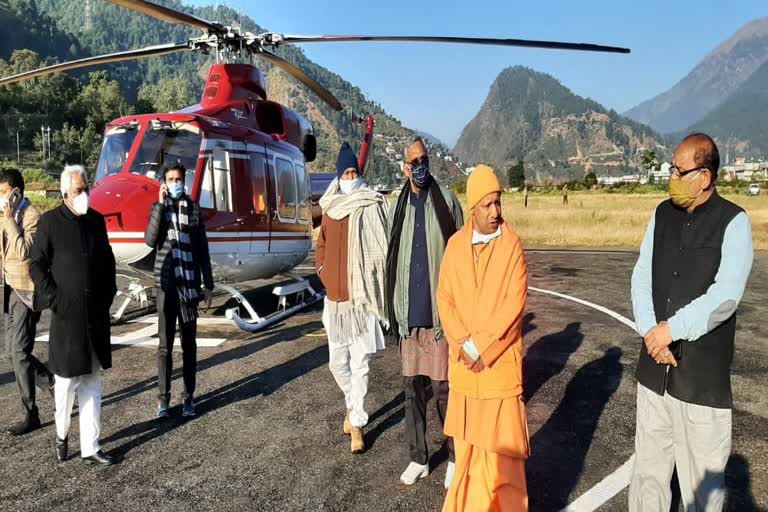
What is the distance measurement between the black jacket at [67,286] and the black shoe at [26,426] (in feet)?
3.57

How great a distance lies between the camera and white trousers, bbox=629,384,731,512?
2.51 m

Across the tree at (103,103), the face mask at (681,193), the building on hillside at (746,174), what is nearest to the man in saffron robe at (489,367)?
the face mask at (681,193)

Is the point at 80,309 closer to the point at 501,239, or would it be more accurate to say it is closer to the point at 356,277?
the point at 356,277

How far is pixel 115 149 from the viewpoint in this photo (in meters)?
7.26

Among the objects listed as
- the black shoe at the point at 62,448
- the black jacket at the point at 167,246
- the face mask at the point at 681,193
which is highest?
the face mask at the point at 681,193

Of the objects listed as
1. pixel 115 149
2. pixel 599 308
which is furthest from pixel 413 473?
pixel 599 308

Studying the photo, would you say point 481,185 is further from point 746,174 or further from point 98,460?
point 746,174

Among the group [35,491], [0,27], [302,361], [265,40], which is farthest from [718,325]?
[0,27]

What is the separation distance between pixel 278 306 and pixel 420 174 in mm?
5737

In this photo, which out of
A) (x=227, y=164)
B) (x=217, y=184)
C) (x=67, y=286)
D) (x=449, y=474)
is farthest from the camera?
(x=227, y=164)

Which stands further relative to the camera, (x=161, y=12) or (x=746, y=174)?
(x=746, y=174)

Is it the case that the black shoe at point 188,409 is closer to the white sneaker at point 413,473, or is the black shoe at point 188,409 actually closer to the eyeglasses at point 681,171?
the white sneaker at point 413,473

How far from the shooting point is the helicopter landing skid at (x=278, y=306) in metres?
7.26

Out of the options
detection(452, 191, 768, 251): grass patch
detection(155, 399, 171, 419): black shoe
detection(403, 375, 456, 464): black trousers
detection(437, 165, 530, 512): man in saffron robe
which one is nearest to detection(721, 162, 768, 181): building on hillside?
detection(452, 191, 768, 251): grass patch
